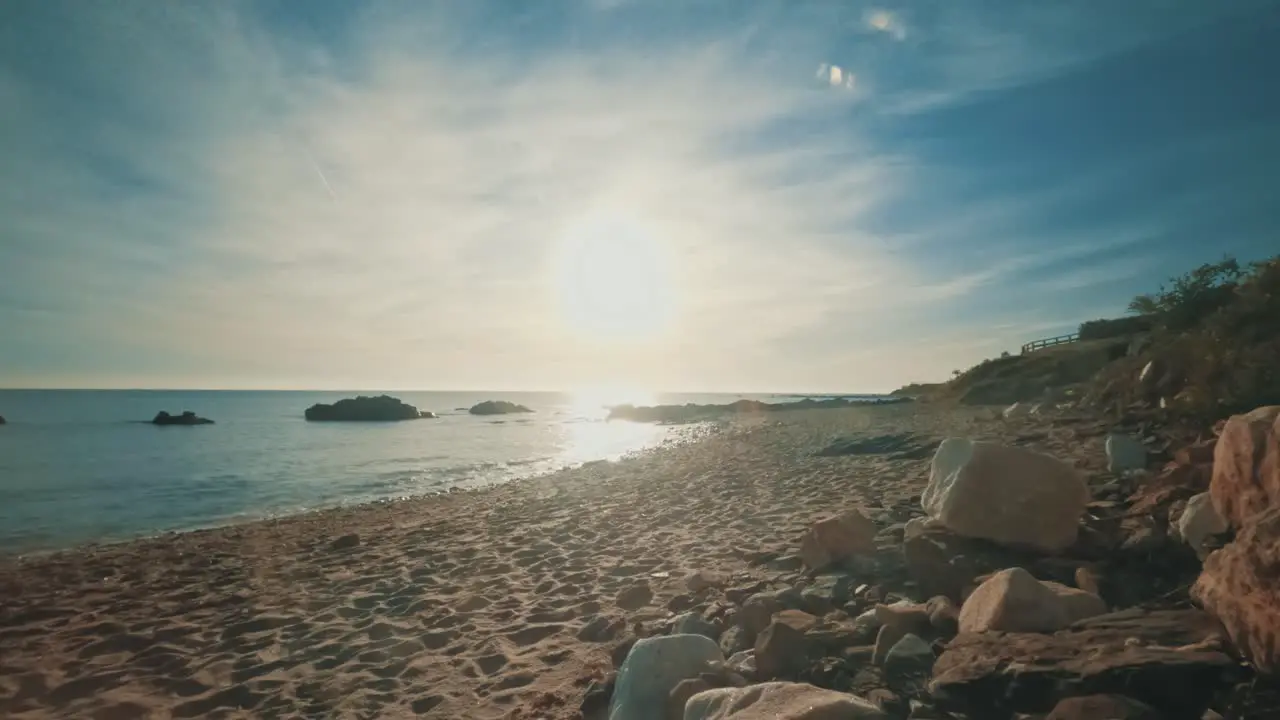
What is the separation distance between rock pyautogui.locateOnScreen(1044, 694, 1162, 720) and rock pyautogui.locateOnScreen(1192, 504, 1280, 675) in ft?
1.67

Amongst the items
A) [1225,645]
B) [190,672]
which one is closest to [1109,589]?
[1225,645]

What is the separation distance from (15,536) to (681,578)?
44.7 feet

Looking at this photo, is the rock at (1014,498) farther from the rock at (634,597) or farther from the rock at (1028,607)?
the rock at (634,597)

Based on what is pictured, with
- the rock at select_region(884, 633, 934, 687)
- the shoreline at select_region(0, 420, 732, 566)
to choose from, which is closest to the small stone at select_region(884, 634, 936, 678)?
the rock at select_region(884, 633, 934, 687)

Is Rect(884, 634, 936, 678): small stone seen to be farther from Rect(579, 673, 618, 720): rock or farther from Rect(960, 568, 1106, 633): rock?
Rect(579, 673, 618, 720): rock

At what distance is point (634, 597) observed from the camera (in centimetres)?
619

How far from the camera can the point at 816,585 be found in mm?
5340

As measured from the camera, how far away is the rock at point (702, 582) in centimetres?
613

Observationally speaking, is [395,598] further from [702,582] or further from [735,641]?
[735,641]

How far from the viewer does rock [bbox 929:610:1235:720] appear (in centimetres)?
248

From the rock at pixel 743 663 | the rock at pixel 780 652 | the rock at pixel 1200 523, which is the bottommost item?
the rock at pixel 743 663

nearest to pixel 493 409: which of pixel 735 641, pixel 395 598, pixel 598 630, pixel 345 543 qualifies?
pixel 345 543

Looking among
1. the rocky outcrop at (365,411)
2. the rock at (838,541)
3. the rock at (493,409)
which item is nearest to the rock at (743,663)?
the rock at (838,541)

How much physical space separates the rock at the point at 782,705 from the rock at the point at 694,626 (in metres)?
1.71
